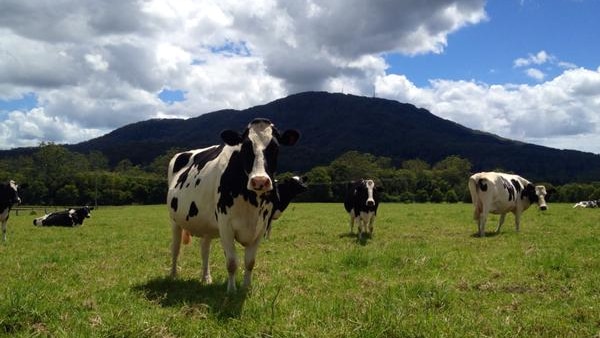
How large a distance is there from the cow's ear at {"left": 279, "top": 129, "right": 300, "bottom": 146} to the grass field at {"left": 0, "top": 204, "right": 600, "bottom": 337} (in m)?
2.35

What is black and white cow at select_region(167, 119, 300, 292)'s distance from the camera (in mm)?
7211

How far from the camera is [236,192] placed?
7492mm

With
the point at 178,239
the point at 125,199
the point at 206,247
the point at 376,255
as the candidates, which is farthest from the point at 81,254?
the point at 125,199

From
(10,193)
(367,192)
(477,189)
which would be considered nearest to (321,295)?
(367,192)

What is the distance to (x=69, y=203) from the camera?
89375mm

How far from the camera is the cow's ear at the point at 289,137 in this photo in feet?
25.7

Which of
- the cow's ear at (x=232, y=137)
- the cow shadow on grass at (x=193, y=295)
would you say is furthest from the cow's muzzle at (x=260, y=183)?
the cow shadow on grass at (x=193, y=295)

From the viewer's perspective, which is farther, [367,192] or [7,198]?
[7,198]

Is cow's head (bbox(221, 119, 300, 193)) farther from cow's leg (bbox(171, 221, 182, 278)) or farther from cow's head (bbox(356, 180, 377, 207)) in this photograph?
cow's head (bbox(356, 180, 377, 207))

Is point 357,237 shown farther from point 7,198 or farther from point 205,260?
point 7,198

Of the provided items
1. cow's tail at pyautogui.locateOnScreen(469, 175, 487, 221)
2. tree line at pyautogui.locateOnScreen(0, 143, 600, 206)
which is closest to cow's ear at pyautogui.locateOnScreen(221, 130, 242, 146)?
cow's tail at pyautogui.locateOnScreen(469, 175, 487, 221)

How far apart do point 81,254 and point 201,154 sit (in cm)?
622

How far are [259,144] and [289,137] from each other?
2.69 feet

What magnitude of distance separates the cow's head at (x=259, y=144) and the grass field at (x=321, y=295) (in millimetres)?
1826
